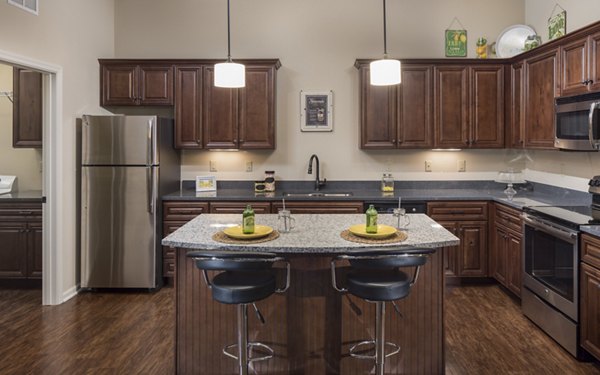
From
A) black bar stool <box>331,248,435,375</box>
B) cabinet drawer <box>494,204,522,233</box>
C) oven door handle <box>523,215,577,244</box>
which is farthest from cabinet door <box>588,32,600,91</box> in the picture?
black bar stool <box>331,248,435,375</box>

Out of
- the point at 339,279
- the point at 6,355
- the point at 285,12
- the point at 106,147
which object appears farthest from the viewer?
the point at 285,12

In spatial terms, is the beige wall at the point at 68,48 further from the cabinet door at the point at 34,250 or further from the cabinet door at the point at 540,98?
the cabinet door at the point at 540,98

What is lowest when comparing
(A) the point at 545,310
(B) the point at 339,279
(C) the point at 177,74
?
(A) the point at 545,310

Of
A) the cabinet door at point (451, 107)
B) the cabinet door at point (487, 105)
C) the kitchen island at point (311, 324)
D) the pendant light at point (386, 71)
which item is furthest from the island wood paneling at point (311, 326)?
the cabinet door at point (487, 105)

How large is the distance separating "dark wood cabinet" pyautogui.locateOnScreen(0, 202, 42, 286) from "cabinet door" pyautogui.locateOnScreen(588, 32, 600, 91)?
15.4 ft

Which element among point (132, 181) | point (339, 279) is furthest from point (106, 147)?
point (339, 279)

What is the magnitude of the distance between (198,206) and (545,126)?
3.25m

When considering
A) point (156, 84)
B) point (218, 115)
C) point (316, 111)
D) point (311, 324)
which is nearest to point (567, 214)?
point (311, 324)

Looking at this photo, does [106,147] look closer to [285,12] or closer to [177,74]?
[177,74]

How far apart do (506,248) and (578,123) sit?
49.8 inches

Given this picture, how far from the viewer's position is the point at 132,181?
4.34 metres

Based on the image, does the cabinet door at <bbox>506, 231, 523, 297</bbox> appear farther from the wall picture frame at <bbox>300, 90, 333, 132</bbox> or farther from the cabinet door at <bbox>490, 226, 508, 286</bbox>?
the wall picture frame at <bbox>300, 90, 333, 132</bbox>

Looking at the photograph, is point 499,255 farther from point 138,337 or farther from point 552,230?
point 138,337

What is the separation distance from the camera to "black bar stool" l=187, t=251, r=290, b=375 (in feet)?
7.09
